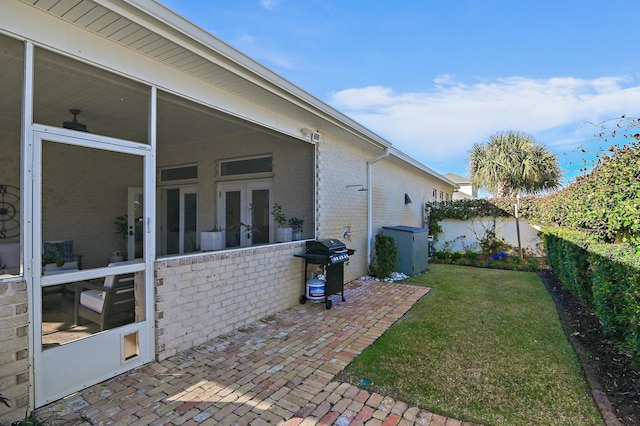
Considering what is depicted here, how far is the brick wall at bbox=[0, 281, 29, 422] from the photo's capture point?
2264 mm

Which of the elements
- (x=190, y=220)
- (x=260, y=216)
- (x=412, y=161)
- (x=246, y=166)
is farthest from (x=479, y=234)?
(x=190, y=220)

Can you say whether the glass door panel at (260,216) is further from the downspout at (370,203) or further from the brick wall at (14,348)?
the brick wall at (14,348)

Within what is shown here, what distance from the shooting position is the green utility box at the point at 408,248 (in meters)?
8.09

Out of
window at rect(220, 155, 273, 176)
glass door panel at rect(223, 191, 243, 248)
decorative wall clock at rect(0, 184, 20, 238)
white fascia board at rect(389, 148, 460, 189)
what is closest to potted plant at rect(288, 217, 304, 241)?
window at rect(220, 155, 273, 176)

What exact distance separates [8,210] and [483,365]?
24.6 feet

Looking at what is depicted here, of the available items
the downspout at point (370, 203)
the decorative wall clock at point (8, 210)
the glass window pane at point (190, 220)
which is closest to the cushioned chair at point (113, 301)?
the decorative wall clock at point (8, 210)

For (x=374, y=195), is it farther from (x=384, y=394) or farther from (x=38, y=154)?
(x=38, y=154)

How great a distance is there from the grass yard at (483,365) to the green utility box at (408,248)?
241 cm

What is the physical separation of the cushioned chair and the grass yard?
229cm

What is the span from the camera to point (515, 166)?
50.3ft

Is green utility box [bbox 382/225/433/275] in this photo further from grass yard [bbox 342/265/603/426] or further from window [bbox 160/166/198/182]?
window [bbox 160/166/198/182]

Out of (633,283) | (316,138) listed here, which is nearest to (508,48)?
(316,138)

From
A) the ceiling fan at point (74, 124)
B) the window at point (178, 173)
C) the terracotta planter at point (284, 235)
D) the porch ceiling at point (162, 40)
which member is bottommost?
the terracotta planter at point (284, 235)

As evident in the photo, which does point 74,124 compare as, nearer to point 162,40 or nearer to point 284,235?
point 162,40
